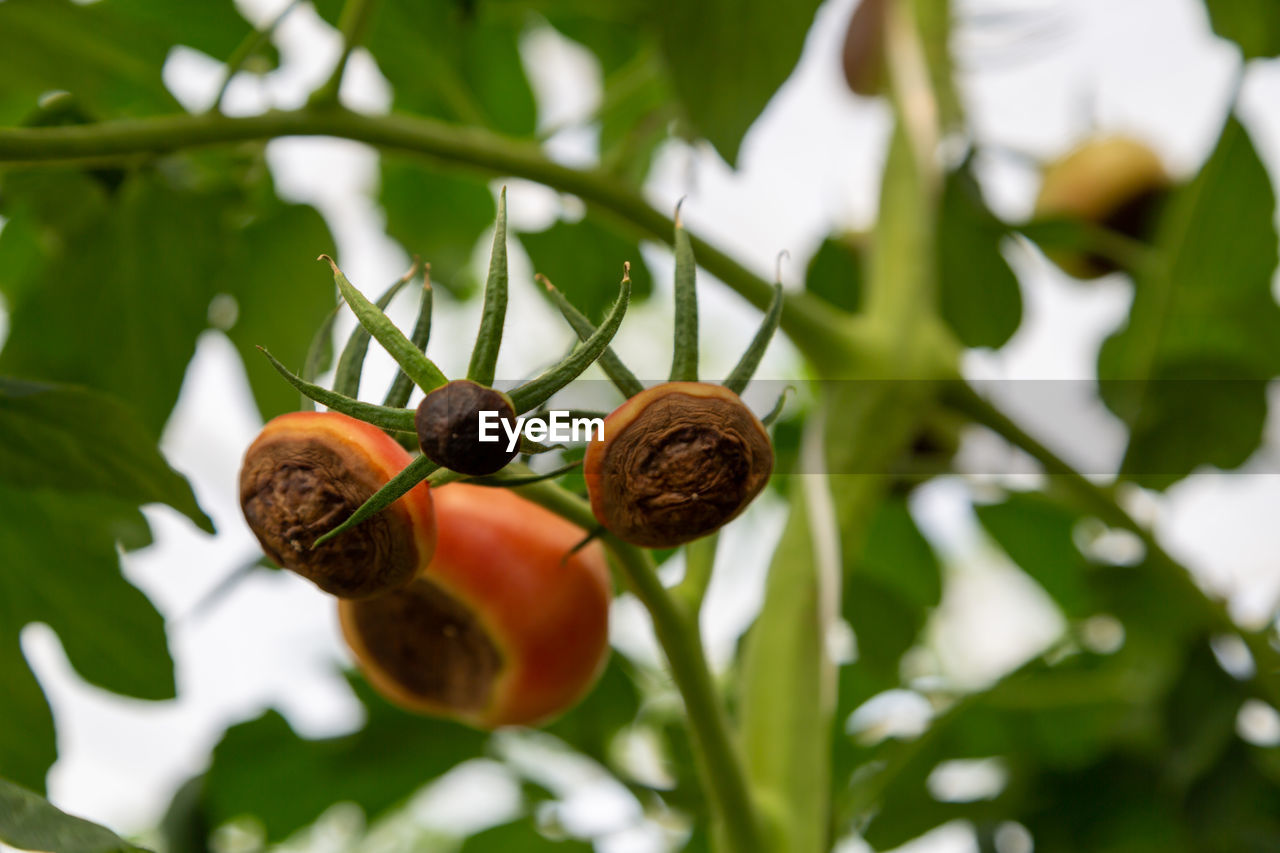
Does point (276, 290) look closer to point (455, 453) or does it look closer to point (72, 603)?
point (72, 603)

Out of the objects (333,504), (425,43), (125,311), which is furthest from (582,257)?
(333,504)

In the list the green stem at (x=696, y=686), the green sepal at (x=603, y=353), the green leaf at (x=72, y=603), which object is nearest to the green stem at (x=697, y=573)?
the green stem at (x=696, y=686)

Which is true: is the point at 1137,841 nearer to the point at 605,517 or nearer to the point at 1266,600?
the point at 1266,600

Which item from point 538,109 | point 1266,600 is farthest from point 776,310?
point 538,109

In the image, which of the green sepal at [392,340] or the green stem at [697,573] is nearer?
the green sepal at [392,340]

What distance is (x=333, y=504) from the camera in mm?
224

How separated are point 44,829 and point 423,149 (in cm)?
26

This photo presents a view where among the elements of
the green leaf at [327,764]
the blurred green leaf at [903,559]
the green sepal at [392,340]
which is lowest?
the blurred green leaf at [903,559]

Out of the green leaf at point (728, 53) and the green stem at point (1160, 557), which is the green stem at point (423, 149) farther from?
the green stem at point (1160, 557)

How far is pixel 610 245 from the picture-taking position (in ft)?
2.28

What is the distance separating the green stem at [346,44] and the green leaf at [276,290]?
15 centimetres

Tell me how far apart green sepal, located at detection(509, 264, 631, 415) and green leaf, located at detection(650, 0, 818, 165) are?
267mm

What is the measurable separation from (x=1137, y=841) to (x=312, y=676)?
516 millimetres

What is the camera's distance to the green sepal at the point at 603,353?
23 centimetres
